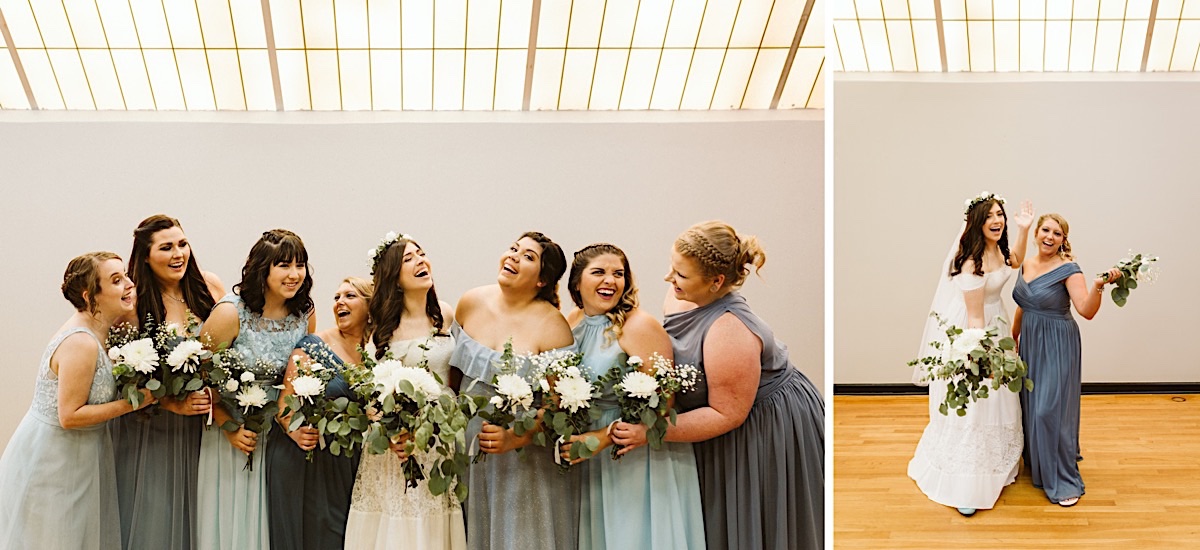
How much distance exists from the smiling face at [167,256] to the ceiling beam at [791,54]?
2732 mm

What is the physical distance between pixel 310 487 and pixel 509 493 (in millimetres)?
826

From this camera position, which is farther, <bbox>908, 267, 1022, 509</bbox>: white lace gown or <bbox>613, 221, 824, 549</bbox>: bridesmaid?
<bbox>613, 221, 824, 549</bbox>: bridesmaid

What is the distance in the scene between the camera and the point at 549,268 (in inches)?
148

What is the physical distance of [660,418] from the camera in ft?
11.5

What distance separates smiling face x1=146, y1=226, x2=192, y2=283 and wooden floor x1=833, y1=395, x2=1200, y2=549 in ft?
9.59

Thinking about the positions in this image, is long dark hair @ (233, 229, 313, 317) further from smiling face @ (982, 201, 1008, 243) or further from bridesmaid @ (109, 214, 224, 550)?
smiling face @ (982, 201, 1008, 243)

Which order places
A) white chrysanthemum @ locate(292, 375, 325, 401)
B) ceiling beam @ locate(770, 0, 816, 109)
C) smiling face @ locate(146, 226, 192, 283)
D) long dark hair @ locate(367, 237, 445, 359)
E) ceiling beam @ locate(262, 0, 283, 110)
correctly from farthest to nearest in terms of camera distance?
ceiling beam @ locate(770, 0, 816, 109)
ceiling beam @ locate(262, 0, 283, 110)
smiling face @ locate(146, 226, 192, 283)
long dark hair @ locate(367, 237, 445, 359)
white chrysanthemum @ locate(292, 375, 325, 401)

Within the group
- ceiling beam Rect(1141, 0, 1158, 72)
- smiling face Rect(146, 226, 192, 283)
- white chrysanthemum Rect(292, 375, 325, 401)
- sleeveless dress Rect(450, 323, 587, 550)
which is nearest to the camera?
ceiling beam Rect(1141, 0, 1158, 72)

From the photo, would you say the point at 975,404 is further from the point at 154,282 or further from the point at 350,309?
the point at 154,282

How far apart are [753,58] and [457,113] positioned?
1.44 metres

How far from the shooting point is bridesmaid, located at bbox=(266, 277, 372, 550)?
11.9ft

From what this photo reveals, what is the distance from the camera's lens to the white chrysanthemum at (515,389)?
3.42 meters

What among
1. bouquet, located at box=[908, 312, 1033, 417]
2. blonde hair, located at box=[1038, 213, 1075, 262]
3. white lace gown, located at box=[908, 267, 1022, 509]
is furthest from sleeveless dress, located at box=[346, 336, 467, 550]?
blonde hair, located at box=[1038, 213, 1075, 262]

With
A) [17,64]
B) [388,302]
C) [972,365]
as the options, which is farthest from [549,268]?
[17,64]
